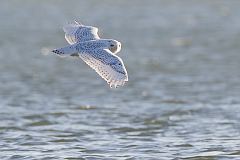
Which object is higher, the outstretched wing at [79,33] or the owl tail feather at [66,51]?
the outstretched wing at [79,33]

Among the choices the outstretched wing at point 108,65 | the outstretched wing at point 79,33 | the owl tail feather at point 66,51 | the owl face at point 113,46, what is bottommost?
the outstretched wing at point 108,65

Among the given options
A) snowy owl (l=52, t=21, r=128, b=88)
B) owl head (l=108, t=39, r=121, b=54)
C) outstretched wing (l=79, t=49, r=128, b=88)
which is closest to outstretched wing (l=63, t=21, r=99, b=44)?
snowy owl (l=52, t=21, r=128, b=88)

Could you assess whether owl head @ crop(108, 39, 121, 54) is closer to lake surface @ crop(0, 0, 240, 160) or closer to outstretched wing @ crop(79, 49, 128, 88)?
outstretched wing @ crop(79, 49, 128, 88)

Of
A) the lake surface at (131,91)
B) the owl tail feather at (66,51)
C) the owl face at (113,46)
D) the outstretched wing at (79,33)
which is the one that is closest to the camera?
the owl tail feather at (66,51)

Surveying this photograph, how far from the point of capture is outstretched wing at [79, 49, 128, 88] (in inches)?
300

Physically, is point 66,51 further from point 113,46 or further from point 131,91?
point 131,91

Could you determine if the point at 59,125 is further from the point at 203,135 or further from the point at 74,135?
the point at 203,135

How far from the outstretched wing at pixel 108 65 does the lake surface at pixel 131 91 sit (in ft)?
3.74

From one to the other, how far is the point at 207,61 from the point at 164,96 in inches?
129

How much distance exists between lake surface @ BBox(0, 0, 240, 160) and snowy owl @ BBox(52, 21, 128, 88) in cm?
114

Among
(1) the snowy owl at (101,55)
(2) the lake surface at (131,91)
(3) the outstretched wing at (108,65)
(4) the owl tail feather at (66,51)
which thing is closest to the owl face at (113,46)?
(1) the snowy owl at (101,55)

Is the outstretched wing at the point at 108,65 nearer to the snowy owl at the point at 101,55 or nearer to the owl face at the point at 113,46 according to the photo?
the snowy owl at the point at 101,55

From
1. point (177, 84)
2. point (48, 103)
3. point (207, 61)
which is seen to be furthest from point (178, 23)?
point (48, 103)

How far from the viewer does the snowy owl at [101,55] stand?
767cm
